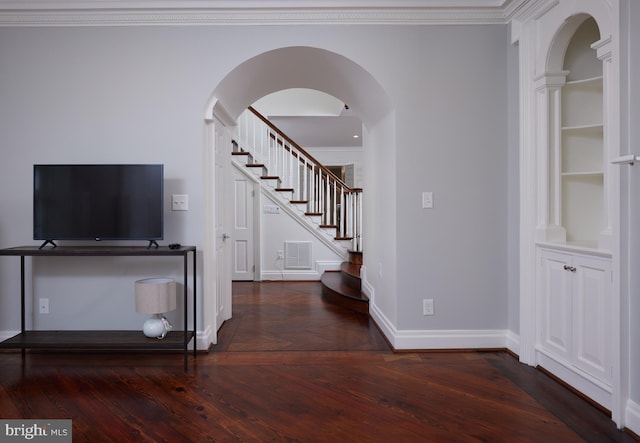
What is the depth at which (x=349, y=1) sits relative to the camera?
10.7 feet

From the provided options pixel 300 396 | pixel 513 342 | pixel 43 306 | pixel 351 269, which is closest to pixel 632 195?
pixel 513 342

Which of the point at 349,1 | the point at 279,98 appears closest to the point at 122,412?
the point at 349,1

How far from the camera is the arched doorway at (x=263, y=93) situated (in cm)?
341

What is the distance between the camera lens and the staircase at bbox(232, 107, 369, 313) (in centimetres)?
681

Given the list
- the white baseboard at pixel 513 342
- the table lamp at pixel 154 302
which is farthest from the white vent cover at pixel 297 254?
the white baseboard at pixel 513 342

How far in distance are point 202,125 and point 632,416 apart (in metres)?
3.27

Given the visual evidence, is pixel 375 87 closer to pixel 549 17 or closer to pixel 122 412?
pixel 549 17

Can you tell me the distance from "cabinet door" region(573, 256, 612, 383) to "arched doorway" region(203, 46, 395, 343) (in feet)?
4.59

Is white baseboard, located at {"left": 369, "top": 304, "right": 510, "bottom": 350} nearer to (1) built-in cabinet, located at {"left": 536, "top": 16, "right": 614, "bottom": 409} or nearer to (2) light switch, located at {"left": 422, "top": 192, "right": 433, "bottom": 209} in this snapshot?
(1) built-in cabinet, located at {"left": 536, "top": 16, "right": 614, "bottom": 409}

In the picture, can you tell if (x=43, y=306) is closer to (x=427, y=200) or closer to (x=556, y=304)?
(x=427, y=200)

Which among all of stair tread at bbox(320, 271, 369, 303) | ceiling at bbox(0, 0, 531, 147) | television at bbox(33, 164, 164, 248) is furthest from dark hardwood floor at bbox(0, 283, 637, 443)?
ceiling at bbox(0, 0, 531, 147)

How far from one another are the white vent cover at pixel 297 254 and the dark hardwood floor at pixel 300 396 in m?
3.19

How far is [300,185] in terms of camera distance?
7.07m

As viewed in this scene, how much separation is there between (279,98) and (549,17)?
525 centimetres
